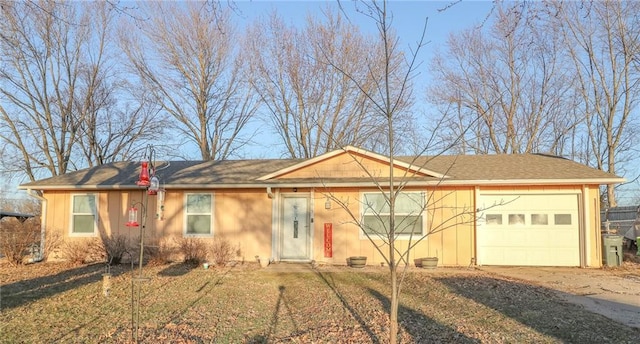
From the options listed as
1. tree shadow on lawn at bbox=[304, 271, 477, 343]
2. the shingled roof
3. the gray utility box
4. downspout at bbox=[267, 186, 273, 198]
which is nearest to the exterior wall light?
tree shadow on lawn at bbox=[304, 271, 477, 343]

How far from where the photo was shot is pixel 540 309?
7.44m

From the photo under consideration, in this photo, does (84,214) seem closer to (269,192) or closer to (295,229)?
(269,192)

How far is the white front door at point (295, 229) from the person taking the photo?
45.1 ft

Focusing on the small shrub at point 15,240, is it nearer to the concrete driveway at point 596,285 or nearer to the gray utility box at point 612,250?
the concrete driveway at point 596,285

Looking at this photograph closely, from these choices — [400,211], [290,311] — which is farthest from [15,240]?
[400,211]

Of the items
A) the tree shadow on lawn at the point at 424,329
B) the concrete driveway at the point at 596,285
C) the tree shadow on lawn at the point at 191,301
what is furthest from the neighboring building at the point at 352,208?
the tree shadow on lawn at the point at 424,329

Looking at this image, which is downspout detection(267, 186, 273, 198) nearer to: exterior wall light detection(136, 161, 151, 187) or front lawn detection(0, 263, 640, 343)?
front lawn detection(0, 263, 640, 343)

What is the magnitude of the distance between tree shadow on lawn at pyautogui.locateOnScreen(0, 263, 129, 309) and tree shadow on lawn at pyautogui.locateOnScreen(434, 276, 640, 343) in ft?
24.8

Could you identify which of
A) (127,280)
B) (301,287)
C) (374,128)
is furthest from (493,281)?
(374,128)

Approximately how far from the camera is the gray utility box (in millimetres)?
12641

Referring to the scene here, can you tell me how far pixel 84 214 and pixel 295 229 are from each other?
646 centimetres

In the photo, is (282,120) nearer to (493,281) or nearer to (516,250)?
(516,250)

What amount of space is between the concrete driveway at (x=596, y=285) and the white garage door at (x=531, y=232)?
518 mm

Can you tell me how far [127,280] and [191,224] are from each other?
386 cm
